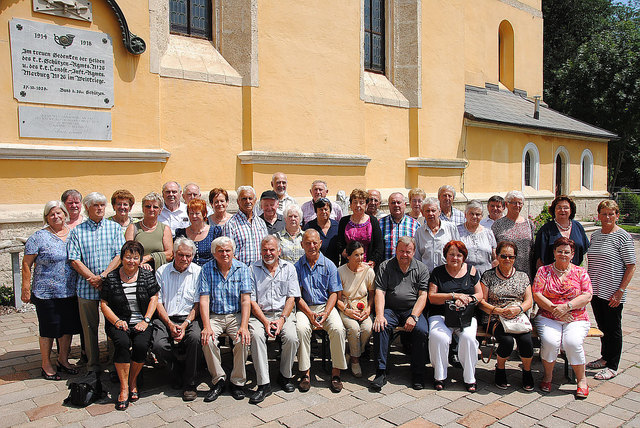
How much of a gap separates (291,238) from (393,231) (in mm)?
1222

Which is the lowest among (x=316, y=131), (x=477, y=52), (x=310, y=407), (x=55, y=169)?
(x=310, y=407)

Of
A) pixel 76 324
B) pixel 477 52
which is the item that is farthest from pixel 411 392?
pixel 477 52

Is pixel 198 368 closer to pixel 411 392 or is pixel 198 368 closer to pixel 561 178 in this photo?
pixel 411 392

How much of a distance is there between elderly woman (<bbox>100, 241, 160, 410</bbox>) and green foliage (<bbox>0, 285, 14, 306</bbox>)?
11.4ft

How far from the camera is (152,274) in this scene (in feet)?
15.9

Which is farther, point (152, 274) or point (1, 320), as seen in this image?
point (1, 320)

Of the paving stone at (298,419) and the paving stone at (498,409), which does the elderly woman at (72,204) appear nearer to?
the paving stone at (298,419)

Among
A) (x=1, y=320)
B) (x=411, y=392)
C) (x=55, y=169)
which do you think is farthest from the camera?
(x=55, y=169)

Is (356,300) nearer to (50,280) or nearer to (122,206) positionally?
(122,206)

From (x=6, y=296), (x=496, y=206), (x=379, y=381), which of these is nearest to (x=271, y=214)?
(x=379, y=381)

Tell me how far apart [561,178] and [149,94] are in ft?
50.3

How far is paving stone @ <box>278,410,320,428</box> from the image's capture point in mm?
4109

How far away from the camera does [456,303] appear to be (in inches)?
196

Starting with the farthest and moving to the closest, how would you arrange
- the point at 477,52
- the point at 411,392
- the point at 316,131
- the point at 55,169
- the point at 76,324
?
the point at 477,52, the point at 316,131, the point at 55,169, the point at 76,324, the point at 411,392
